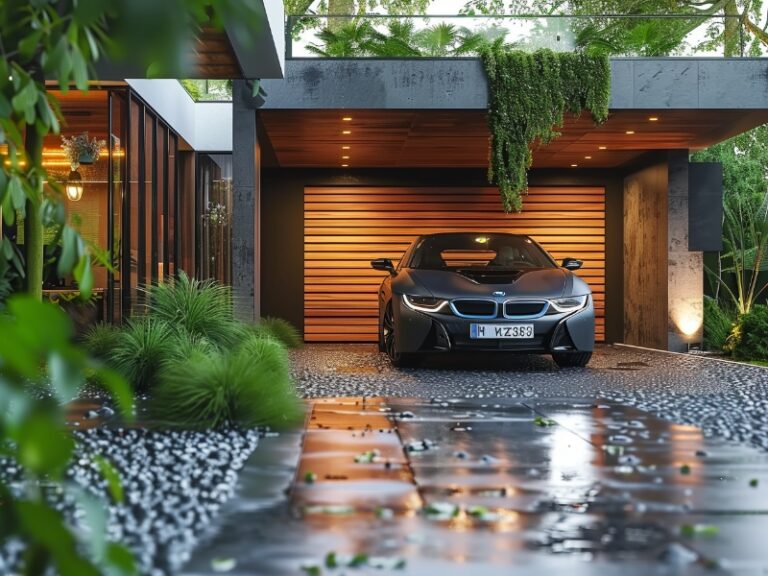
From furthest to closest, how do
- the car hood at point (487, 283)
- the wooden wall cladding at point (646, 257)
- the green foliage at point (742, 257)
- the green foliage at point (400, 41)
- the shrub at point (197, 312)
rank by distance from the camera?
the green foliage at point (742, 257), the wooden wall cladding at point (646, 257), the green foliage at point (400, 41), the car hood at point (487, 283), the shrub at point (197, 312)

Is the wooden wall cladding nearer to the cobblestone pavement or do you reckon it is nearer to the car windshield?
the cobblestone pavement

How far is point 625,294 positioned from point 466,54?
19.0 ft

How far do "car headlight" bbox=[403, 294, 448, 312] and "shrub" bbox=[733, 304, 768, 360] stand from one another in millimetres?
4923

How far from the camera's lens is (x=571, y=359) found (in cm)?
877

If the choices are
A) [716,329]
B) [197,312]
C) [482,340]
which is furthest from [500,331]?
[716,329]

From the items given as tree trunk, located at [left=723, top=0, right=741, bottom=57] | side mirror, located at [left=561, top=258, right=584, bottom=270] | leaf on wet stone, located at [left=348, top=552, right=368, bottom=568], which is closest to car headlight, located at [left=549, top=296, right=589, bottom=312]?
side mirror, located at [left=561, top=258, right=584, bottom=270]

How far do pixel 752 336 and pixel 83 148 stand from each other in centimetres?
823

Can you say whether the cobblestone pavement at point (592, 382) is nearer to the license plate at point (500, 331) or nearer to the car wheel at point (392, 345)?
the car wheel at point (392, 345)

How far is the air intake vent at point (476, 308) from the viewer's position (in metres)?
7.86

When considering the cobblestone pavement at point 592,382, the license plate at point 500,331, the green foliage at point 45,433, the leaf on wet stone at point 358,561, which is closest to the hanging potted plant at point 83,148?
the cobblestone pavement at point 592,382

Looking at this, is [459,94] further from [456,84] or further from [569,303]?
[569,303]

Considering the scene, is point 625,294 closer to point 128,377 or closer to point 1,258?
point 128,377

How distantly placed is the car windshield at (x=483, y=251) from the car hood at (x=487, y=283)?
1.41ft

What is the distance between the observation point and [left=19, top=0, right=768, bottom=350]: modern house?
9461mm
